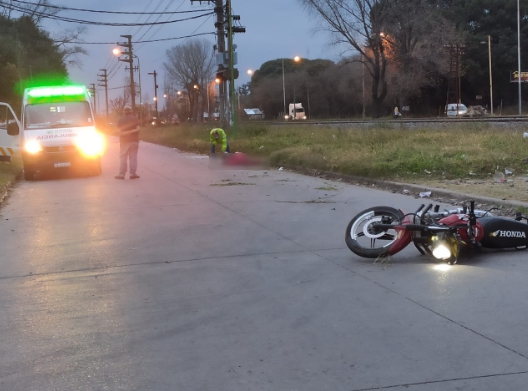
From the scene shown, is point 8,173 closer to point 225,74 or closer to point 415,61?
point 225,74

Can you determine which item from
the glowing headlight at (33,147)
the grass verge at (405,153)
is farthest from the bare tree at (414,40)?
the glowing headlight at (33,147)

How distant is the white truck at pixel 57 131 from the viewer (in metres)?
16.5

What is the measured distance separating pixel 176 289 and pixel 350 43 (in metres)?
45.4

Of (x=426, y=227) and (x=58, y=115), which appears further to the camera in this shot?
(x=58, y=115)

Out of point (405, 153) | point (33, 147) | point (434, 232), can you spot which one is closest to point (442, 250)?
point (434, 232)

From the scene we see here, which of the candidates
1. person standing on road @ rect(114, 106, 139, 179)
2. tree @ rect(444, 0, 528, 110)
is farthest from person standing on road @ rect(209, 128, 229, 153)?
tree @ rect(444, 0, 528, 110)

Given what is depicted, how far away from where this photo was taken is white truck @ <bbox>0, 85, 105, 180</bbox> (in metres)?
16.5

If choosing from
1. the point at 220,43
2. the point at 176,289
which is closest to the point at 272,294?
the point at 176,289

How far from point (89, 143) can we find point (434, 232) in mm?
12494

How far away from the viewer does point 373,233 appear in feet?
22.7

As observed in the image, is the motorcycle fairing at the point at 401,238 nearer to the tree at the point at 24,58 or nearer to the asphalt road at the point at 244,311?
the asphalt road at the point at 244,311

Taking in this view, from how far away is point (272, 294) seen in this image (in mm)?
5703

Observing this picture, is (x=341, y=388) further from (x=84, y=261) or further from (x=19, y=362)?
(x=84, y=261)

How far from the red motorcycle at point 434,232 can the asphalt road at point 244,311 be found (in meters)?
0.16
